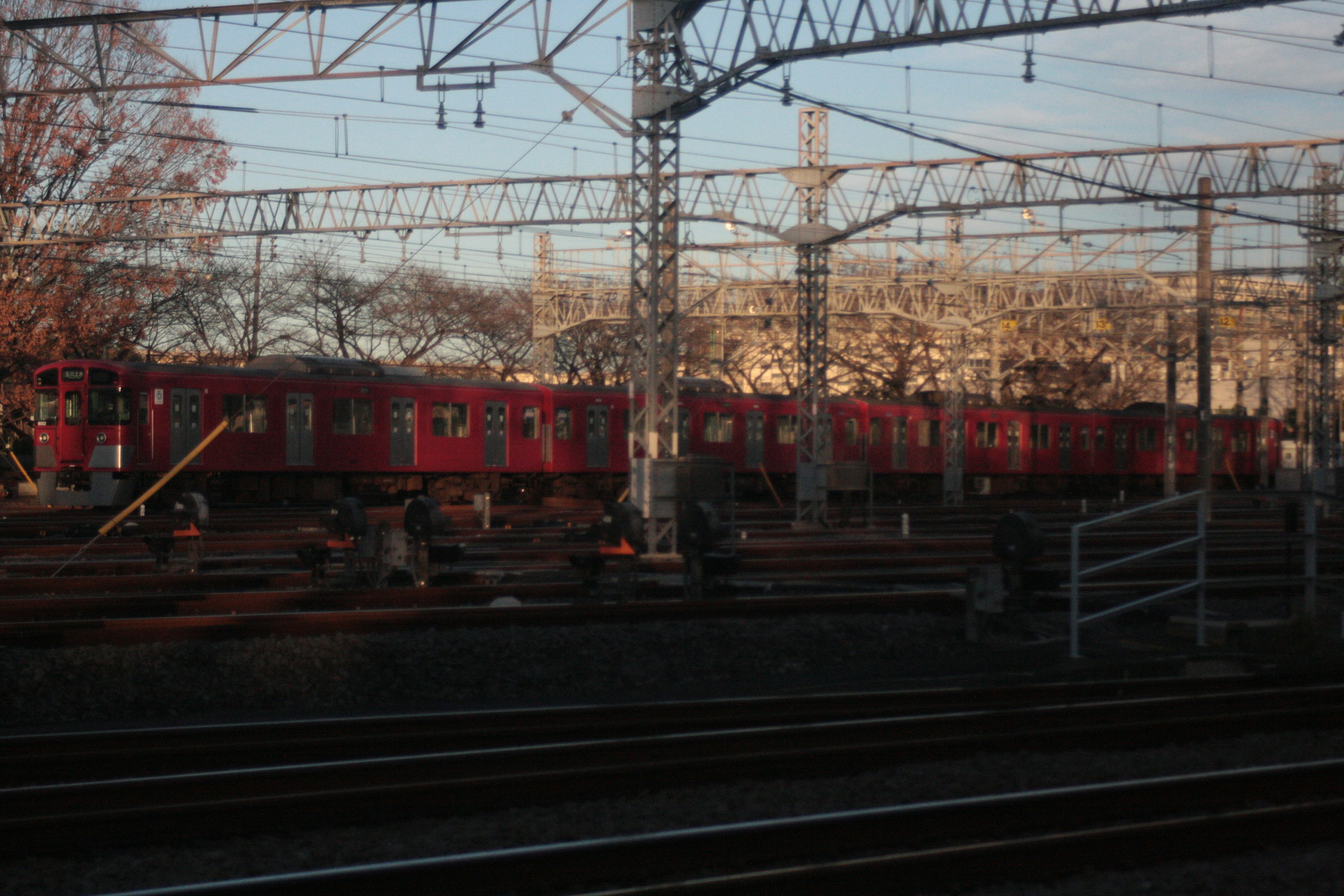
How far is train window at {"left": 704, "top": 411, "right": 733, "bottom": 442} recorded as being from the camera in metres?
32.2

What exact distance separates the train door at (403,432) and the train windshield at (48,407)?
6205 mm

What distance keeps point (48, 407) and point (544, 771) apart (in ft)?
68.3

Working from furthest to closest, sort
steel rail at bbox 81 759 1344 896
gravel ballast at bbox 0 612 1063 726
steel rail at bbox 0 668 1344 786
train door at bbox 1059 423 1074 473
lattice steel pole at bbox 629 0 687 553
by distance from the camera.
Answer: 1. train door at bbox 1059 423 1074 473
2. lattice steel pole at bbox 629 0 687 553
3. gravel ballast at bbox 0 612 1063 726
4. steel rail at bbox 0 668 1344 786
5. steel rail at bbox 81 759 1344 896

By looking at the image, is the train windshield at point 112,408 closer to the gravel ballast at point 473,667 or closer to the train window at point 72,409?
the train window at point 72,409

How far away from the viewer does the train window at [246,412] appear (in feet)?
81.3

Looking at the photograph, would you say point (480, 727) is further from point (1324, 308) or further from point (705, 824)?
point (1324, 308)

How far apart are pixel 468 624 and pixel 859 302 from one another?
1356 inches

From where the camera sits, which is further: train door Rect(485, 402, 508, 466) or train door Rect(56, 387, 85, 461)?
train door Rect(485, 402, 508, 466)

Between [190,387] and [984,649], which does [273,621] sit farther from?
[190,387]

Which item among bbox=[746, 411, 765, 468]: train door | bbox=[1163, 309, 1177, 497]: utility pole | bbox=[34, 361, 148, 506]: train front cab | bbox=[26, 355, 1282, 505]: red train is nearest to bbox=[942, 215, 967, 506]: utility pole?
bbox=[26, 355, 1282, 505]: red train

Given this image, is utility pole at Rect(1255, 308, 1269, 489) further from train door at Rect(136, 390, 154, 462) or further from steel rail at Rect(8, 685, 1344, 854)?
steel rail at Rect(8, 685, 1344, 854)

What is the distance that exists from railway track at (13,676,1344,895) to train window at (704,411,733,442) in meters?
23.6

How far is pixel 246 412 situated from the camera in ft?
81.8

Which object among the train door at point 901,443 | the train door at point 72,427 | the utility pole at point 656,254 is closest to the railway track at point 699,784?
the utility pole at point 656,254
